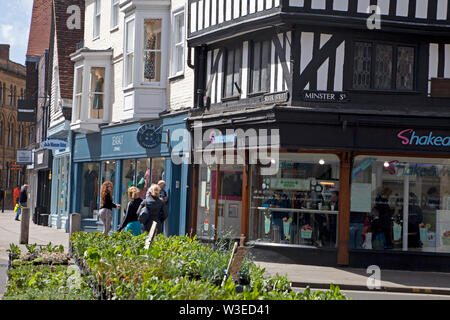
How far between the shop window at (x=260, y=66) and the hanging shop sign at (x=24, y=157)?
Result: 25.8 metres

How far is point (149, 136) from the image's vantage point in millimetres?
22828

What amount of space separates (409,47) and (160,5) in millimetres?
8535

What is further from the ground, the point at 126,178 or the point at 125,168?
the point at 125,168

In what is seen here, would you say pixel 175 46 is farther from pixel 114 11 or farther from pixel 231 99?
pixel 114 11

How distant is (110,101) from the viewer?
27.4 metres

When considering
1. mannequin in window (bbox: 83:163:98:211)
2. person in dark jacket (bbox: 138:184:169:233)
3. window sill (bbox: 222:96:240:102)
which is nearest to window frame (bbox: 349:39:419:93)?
window sill (bbox: 222:96:240:102)

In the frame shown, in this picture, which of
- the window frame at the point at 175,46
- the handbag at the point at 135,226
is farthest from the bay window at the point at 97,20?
the handbag at the point at 135,226

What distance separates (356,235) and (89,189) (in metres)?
14.9

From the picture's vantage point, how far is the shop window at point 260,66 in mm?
18703

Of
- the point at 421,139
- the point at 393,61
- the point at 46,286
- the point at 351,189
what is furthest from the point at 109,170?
the point at 46,286

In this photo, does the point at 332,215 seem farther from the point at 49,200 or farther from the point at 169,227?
the point at 49,200

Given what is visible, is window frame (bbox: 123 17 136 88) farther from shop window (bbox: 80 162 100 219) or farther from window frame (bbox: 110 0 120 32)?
shop window (bbox: 80 162 100 219)

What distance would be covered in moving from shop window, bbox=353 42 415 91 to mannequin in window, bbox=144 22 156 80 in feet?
25.7

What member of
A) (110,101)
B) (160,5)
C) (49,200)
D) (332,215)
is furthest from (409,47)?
(49,200)
